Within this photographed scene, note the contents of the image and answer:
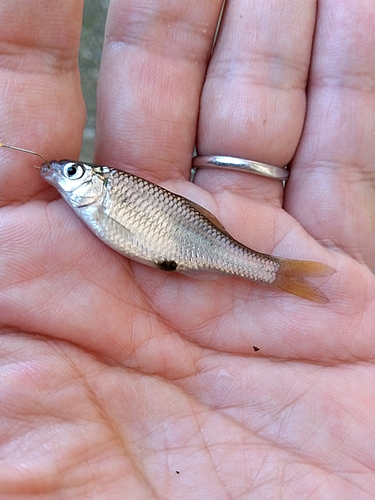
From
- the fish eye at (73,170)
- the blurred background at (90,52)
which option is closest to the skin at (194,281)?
the fish eye at (73,170)

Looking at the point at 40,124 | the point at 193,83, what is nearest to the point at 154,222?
the point at 40,124

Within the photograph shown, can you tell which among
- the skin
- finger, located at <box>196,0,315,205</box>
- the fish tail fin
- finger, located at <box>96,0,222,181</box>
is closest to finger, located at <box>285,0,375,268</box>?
the skin

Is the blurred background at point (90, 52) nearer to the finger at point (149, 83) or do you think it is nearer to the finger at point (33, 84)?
the finger at point (149, 83)

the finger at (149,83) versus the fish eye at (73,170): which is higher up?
the finger at (149,83)

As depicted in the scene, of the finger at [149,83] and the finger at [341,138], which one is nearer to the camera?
the finger at [149,83]

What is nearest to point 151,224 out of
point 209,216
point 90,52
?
point 209,216

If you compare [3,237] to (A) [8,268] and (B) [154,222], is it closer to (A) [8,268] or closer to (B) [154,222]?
(A) [8,268]

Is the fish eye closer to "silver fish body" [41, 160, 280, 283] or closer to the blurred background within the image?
"silver fish body" [41, 160, 280, 283]
